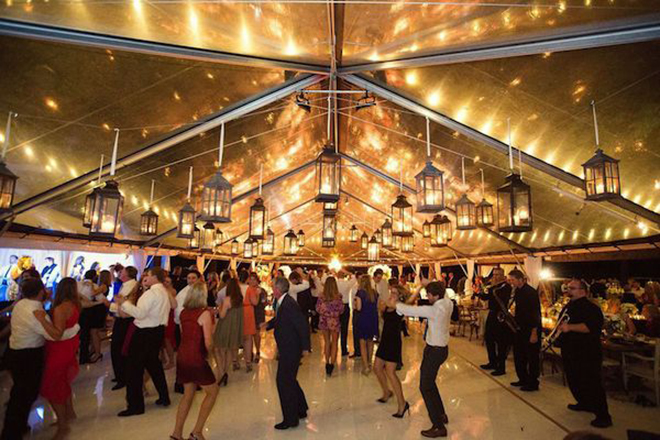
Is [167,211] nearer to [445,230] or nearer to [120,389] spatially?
[120,389]

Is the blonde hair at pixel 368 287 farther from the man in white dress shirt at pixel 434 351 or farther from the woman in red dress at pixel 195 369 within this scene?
the woman in red dress at pixel 195 369

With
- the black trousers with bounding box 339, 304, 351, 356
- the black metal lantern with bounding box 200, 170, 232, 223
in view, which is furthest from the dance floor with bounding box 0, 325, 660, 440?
the black metal lantern with bounding box 200, 170, 232, 223

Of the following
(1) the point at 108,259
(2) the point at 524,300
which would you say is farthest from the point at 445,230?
(1) the point at 108,259

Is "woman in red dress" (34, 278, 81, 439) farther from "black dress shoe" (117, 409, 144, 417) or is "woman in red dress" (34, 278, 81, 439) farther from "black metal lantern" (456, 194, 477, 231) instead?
"black metal lantern" (456, 194, 477, 231)

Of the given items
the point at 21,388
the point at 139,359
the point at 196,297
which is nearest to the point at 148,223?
the point at 139,359

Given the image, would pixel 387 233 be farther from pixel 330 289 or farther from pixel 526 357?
pixel 526 357

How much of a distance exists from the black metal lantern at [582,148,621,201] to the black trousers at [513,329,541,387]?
219 centimetres

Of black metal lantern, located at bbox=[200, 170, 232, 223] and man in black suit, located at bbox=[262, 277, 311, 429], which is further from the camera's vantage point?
black metal lantern, located at bbox=[200, 170, 232, 223]

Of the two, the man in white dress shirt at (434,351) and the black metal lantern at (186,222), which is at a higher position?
the black metal lantern at (186,222)

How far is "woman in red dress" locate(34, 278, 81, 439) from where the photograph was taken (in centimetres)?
333

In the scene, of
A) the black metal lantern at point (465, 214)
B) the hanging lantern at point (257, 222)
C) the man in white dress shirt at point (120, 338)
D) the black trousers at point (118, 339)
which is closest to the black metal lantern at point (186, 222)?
the hanging lantern at point (257, 222)

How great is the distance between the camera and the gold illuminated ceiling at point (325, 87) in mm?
3523

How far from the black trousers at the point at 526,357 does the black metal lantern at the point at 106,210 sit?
586 centimetres

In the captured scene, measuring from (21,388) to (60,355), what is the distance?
1.17 feet
